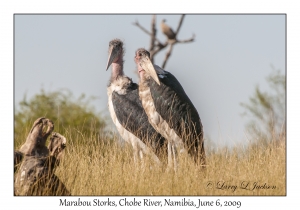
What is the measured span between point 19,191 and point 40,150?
0.44 metres

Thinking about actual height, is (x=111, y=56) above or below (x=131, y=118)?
above

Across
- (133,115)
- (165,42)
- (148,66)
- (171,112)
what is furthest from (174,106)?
(165,42)

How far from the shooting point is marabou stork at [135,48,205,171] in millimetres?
9266

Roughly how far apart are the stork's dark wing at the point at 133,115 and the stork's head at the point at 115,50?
2.83 ft

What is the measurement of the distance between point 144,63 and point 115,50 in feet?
4.99

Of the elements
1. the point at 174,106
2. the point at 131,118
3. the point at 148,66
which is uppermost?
the point at 148,66

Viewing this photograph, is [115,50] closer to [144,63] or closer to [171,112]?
[144,63]

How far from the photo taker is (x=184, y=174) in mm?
8250

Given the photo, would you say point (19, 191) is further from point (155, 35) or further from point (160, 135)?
point (155, 35)

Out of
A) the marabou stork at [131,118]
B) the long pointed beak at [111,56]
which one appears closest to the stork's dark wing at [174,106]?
the marabou stork at [131,118]

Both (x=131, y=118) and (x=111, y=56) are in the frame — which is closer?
(x=131, y=118)

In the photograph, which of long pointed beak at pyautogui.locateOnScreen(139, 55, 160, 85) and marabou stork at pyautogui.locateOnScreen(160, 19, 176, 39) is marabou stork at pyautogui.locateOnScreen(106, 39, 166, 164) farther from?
marabou stork at pyautogui.locateOnScreen(160, 19, 176, 39)

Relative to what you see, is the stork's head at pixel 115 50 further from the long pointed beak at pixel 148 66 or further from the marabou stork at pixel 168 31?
the marabou stork at pixel 168 31
